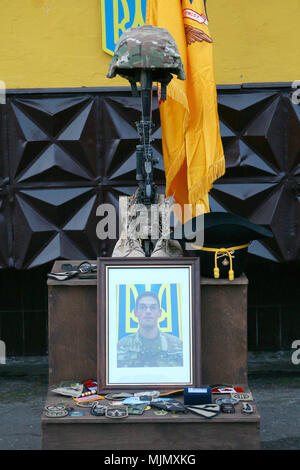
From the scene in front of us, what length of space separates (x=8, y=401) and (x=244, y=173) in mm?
2667

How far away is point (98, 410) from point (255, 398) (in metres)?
2.30

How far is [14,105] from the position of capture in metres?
5.36

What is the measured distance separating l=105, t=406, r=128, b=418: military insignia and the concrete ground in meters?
1.34


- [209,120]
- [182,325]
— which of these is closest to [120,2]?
[209,120]

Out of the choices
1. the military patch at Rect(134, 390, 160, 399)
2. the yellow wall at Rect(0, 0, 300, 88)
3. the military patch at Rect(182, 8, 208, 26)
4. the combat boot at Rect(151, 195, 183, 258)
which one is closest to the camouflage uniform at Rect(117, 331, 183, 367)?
the military patch at Rect(134, 390, 160, 399)

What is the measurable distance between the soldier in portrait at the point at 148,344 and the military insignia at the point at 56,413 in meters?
0.37

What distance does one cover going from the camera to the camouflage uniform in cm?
314

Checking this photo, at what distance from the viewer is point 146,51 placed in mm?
3400

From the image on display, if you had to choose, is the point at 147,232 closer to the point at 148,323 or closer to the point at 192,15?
the point at 148,323

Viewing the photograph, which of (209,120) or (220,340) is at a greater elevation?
(209,120)

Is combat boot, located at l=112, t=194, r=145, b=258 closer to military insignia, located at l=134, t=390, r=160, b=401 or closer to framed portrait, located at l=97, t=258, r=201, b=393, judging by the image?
framed portrait, located at l=97, t=258, r=201, b=393

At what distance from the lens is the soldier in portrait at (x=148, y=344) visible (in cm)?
314

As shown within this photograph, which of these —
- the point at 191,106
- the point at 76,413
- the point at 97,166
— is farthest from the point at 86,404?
the point at 97,166
